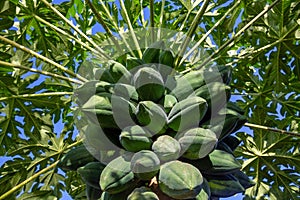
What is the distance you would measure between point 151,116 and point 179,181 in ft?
1.02

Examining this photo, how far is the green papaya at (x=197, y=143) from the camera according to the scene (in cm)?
178

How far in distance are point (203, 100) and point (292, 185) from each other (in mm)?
1870

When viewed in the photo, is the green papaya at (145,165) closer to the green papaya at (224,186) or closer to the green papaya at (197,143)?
the green papaya at (197,143)

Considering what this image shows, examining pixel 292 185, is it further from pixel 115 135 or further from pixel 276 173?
pixel 115 135

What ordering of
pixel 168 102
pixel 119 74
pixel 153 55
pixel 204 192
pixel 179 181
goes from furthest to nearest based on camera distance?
pixel 153 55 → pixel 119 74 → pixel 168 102 → pixel 204 192 → pixel 179 181

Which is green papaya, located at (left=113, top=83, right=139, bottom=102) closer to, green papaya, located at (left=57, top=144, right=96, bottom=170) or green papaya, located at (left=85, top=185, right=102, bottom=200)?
green papaya, located at (left=57, top=144, right=96, bottom=170)

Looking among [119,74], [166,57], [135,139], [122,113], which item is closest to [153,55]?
[166,57]

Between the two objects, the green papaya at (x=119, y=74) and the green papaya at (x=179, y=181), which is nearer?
the green papaya at (x=179, y=181)

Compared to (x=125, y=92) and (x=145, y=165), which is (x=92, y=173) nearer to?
(x=145, y=165)

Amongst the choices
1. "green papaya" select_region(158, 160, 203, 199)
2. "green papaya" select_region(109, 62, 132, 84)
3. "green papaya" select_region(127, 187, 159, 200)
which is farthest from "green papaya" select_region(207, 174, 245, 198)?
"green papaya" select_region(109, 62, 132, 84)

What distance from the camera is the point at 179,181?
166 cm

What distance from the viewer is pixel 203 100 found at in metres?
1.83

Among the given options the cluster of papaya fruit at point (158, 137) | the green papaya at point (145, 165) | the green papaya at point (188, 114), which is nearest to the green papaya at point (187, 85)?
the cluster of papaya fruit at point (158, 137)

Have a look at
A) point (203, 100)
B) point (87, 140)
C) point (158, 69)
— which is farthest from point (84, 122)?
point (203, 100)
